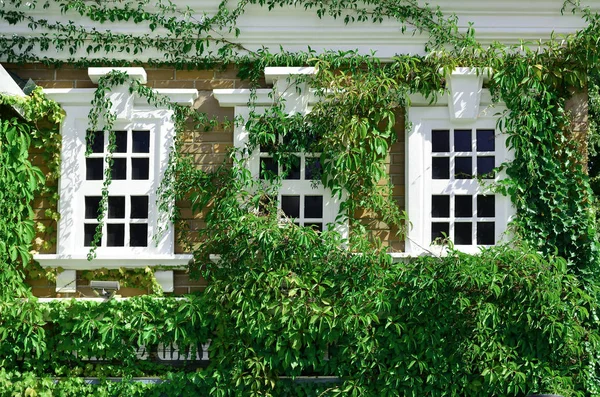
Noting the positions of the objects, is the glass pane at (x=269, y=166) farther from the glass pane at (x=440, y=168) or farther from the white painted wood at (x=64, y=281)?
the white painted wood at (x=64, y=281)

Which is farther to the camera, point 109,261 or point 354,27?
point 354,27

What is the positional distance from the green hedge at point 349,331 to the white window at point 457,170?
1.64 feet

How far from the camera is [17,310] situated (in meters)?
7.81

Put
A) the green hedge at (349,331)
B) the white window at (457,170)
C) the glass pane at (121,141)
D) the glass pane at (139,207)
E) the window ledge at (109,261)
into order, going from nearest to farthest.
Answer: the green hedge at (349,331)
the window ledge at (109,261)
the white window at (457,170)
the glass pane at (139,207)
the glass pane at (121,141)

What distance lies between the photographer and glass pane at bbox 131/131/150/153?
852 centimetres

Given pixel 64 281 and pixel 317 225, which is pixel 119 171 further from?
pixel 317 225

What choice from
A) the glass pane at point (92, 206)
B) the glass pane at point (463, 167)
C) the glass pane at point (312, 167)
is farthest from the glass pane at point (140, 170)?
the glass pane at point (463, 167)

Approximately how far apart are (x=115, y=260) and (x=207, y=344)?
1.25 metres

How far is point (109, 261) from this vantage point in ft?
27.0

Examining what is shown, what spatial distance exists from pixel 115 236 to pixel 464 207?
3.56 m

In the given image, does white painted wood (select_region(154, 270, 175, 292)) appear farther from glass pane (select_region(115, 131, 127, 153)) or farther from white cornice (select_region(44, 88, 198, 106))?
white cornice (select_region(44, 88, 198, 106))

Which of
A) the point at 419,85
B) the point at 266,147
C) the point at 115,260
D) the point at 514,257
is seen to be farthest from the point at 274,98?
the point at 514,257

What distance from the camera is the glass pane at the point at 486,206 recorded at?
836 cm

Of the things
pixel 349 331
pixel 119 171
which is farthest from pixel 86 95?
pixel 349 331
